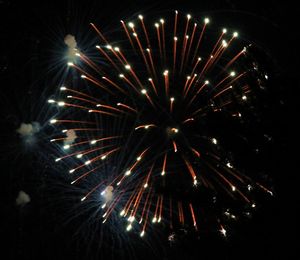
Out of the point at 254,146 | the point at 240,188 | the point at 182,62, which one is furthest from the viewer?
the point at 182,62

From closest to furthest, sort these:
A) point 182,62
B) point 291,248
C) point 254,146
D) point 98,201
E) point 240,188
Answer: point 291,248, point 254,146, point 240,188, point 182,62, point 98,201

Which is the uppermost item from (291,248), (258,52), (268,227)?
(258,52)

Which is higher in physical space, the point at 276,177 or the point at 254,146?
Result: the point at 254,146

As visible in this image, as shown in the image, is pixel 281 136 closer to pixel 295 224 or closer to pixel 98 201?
pixel 295 224

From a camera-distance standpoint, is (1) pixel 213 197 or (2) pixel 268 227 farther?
(1) pixel 213 197

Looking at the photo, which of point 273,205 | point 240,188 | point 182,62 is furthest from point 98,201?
point 273,205

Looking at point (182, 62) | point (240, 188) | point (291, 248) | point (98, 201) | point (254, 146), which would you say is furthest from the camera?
point (98, 201)

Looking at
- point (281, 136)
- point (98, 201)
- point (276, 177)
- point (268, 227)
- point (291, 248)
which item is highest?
point (98, 201)

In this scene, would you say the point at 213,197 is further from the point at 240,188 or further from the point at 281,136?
the point at 281,136

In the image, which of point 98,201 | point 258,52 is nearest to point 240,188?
point 258,52
